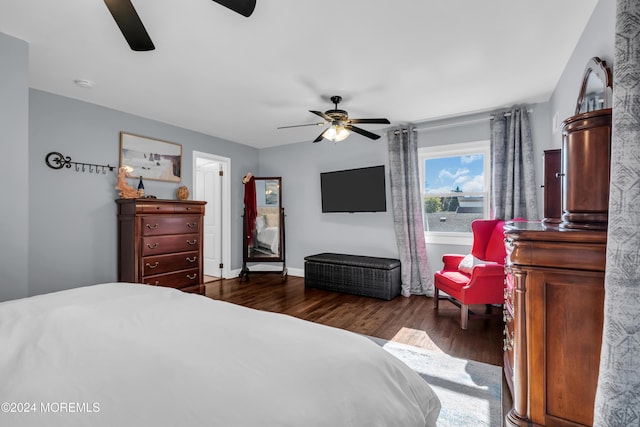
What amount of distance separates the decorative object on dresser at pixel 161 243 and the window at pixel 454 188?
3.19 m

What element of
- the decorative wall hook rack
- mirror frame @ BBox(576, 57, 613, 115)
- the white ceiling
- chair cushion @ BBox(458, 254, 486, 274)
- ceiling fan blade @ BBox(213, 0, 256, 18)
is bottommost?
chair cushion @ BBox(458, 254, 486, 274)

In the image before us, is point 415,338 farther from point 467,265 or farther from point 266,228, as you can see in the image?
point 266,228

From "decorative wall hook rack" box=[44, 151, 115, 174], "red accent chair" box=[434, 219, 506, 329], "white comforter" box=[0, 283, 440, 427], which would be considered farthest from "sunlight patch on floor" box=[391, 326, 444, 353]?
"decorative wall hook rack" box=[44, 151, 115, 174]

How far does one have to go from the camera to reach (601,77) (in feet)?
5.73

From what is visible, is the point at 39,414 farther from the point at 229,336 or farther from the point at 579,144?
the point at 579,144

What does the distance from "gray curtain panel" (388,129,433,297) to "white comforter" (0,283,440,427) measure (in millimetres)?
3314

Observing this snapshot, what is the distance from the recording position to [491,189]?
3.72 metres

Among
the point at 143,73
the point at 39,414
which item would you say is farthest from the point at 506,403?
the point at 143,73

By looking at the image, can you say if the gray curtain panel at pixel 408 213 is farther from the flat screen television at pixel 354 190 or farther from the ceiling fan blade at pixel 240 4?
the ceiling fan blade at pixel 240 4

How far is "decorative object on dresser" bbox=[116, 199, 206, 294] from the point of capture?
3439mm

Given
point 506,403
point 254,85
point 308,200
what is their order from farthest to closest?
point 308,200 → point 254,85 → point 506,403

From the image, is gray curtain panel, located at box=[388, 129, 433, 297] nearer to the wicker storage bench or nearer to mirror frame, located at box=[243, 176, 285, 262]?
the wicker storage bench

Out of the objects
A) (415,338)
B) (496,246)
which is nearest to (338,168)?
(496,246)

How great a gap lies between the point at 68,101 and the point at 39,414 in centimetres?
383
